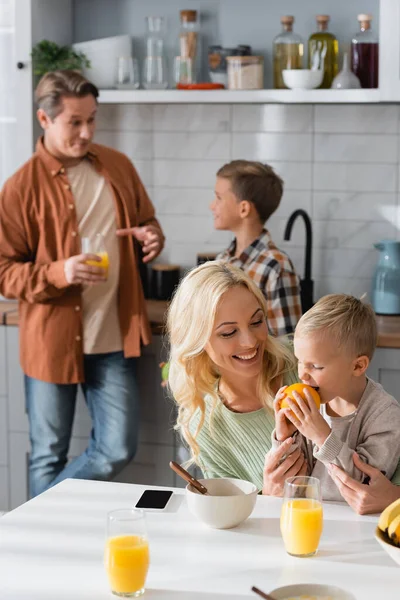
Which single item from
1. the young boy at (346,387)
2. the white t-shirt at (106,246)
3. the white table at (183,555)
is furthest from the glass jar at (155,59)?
the white table at (183,555)

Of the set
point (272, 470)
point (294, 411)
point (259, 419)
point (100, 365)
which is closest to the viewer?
point (294, 411)

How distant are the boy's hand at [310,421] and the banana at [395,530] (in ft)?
1.22

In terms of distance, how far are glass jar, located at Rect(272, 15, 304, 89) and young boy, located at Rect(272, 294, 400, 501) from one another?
1872 millimetres

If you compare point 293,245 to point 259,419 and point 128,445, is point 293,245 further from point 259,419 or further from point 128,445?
point 259,419

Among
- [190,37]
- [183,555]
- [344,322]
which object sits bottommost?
[183,555]

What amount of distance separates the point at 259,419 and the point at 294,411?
0.39 m

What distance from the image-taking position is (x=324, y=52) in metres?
3.74

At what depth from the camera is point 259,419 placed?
2332 mm

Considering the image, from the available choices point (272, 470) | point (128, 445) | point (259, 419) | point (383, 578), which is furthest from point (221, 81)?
point (383, 578)

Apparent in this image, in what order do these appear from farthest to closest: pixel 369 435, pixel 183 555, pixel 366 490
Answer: pixel 369 435
pixel 366 490
pixel 183 555

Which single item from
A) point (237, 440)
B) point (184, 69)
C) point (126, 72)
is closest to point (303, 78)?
point (184, 69)

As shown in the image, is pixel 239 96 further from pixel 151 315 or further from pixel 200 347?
pixel 200 347

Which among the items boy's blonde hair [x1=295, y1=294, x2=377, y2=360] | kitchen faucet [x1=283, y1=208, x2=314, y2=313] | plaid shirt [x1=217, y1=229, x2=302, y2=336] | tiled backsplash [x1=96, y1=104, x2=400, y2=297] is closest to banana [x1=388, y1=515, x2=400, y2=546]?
boy's blonde hair [x1=295, y1=294, x2=377, y2=360]

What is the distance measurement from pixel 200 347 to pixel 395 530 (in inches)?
32.5
